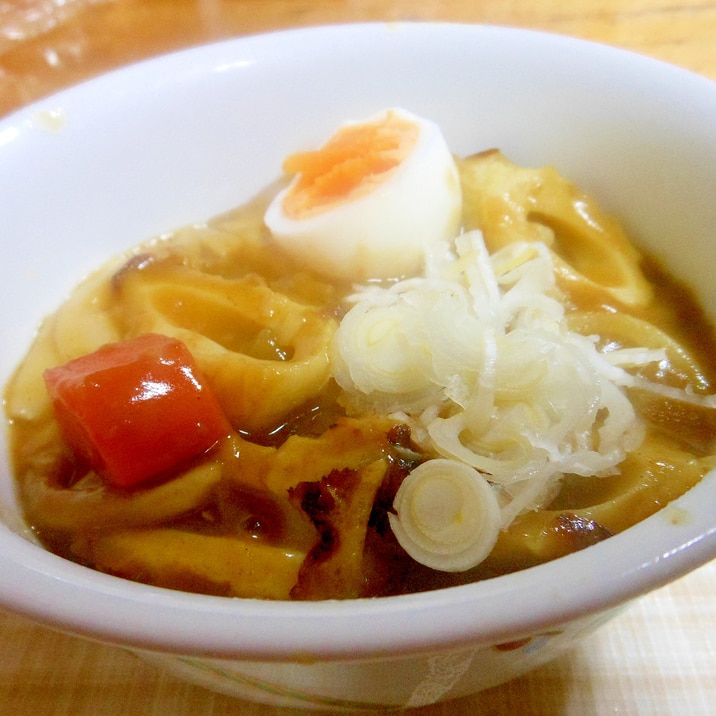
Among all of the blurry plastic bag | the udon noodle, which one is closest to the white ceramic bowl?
the udon noodle

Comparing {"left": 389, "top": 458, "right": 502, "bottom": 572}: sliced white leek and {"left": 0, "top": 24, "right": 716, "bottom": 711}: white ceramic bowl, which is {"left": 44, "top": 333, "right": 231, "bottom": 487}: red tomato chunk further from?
{"left": 389, "top": 458, "right": 502, "bottom": 572}: sliced white leek

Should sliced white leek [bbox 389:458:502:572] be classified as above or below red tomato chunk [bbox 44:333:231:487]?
below

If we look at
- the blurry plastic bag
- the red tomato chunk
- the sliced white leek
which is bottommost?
the sliced white leek

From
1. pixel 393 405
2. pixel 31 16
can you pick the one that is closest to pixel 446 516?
pixel 393 405

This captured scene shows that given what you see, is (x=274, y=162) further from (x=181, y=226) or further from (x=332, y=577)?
(x=332, y=577)

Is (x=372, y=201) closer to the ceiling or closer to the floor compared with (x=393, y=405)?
closer to the ceiling

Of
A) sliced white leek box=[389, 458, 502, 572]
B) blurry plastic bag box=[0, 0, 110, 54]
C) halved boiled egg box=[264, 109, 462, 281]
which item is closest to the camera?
sliced white leek box=[389, 458, 502, 572]

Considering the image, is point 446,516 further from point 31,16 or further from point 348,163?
point 31,16
